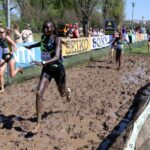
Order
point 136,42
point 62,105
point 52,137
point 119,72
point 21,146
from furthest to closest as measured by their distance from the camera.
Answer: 1. point 136,42
2. point 119,72
3. point 62,105
4. point 52,137
5. point 21,146

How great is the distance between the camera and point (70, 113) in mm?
8523

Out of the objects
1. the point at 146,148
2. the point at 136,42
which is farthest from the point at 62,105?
the point at 136,42

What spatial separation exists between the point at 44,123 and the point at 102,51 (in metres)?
15.7

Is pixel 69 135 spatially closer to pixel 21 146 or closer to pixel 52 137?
pixel 52 137

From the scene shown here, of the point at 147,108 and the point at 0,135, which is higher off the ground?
the point at 147,108

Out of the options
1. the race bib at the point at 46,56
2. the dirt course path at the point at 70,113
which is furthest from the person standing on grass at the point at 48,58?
the dirt course path at the point at 70,113

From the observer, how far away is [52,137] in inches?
271

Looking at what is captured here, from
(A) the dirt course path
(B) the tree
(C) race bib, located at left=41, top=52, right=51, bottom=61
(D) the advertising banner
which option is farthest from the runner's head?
(B) the tree

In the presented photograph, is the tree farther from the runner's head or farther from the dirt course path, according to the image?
the runner's head

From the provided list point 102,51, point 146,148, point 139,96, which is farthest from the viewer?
point 102,51

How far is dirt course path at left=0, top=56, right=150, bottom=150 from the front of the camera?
22.0 feet

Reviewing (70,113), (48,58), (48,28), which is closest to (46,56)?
(48,58)

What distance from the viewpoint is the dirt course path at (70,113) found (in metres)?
6.70

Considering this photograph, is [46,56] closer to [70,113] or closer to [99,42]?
[70,113]
